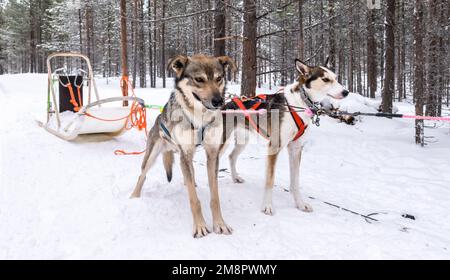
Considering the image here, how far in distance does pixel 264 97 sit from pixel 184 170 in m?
1.92

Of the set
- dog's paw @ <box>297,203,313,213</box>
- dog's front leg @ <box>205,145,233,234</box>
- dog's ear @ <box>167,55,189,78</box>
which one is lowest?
dog's paw @ <box>297,203,313,213</box>

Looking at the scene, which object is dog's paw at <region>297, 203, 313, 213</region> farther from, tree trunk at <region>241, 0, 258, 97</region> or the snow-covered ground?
tree trunk at <region>241, 0, 258, 97</region>

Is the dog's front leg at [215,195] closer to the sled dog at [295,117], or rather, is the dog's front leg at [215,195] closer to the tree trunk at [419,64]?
the sled dog at [295,117]

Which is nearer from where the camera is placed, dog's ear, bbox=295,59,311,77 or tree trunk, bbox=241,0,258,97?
dog's ear, bbox=295,59,311,77

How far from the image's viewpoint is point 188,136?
359 cm

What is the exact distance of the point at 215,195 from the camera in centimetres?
365

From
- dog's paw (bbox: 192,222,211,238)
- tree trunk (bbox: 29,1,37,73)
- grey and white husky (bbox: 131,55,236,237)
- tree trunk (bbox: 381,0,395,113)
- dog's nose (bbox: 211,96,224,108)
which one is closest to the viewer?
dog's nose (bbox: 211,96,224,108)

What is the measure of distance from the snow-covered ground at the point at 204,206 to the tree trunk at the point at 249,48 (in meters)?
1.88

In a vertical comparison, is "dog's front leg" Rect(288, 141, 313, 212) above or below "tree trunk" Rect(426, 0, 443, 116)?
below

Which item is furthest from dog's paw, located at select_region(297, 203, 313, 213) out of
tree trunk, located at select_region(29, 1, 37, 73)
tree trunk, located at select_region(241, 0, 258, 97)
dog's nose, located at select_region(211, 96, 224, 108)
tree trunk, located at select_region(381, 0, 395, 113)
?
tree trunk, located at select_region(29, 1, 37, 73)

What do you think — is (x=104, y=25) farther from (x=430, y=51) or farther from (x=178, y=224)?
(x=178, y=224)

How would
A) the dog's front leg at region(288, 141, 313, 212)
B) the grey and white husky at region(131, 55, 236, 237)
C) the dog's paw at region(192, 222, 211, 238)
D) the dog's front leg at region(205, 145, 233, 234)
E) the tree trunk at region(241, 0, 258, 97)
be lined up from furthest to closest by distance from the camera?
the tree trunk at region(241, 0, 258, 97) → the dog's front leg at region(288, 141, 313, 212) → the dog's front leg at region(205, 145, 233, 234) → the dog's paw at region(192, 222, 211, 238) → the grey and white husky at region(131, 55, 236, 237)

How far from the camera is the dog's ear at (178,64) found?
333 cm

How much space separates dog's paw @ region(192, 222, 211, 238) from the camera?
3418mm
